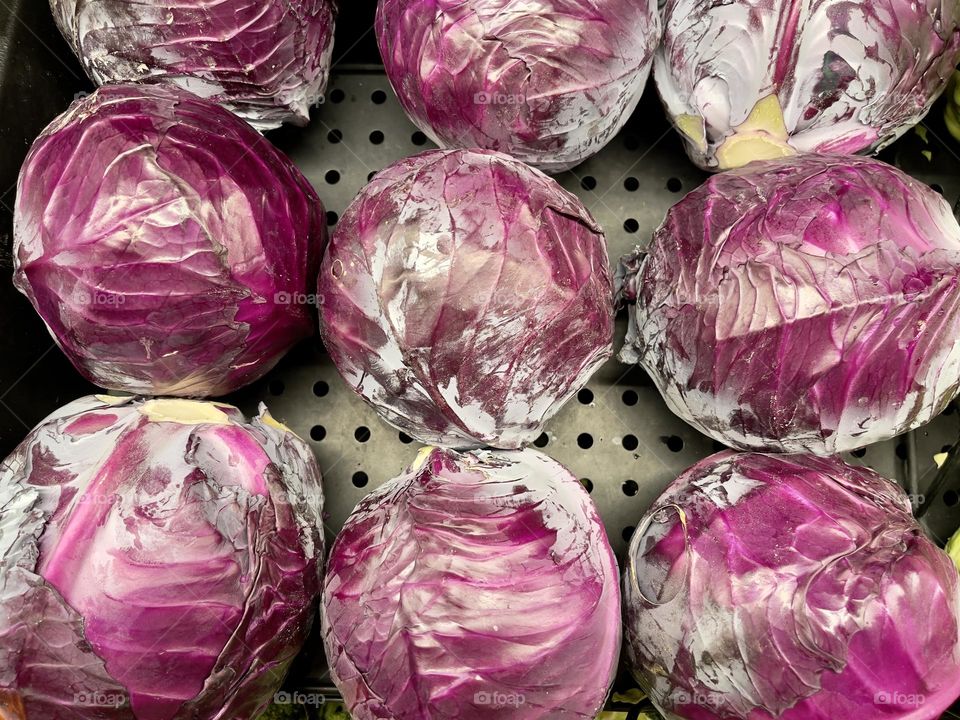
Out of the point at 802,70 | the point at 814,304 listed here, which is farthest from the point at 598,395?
the point at 802,70

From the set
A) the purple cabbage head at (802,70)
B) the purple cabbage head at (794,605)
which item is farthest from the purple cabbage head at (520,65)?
the purple cabbage head at (794,605)

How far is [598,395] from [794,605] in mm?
666

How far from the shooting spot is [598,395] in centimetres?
161

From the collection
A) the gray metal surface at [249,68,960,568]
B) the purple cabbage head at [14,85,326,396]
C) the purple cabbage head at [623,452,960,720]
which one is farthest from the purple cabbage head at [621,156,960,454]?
the purple cabbage head at [14,85,326,396]

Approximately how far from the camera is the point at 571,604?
3.58ft

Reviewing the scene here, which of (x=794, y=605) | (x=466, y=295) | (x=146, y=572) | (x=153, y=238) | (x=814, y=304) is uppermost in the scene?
(x=153, y=238)

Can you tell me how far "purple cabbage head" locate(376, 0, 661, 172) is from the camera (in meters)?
1.23

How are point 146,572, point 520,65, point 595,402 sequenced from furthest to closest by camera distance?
1. point 595,402
2. point 520,65
3. point 146,572

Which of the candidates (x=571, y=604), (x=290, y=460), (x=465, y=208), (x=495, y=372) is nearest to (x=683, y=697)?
(x=571, y=604)

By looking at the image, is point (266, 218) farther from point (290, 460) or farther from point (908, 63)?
point (908, 63)

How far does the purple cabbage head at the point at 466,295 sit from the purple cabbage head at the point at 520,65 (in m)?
0.18

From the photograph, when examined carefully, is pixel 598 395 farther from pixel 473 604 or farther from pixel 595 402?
pixel 473 604

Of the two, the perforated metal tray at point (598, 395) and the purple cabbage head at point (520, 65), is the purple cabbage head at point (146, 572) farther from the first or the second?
the purple cabbage head at point (520, 65)

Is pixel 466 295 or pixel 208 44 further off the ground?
pixel 208 44
